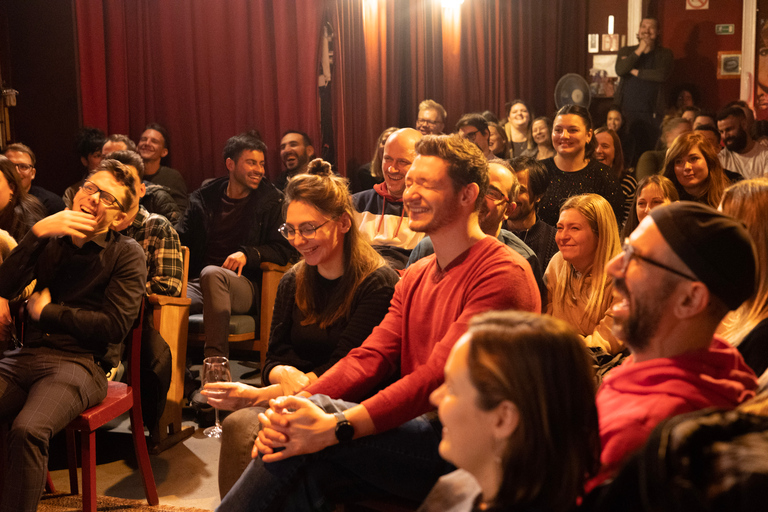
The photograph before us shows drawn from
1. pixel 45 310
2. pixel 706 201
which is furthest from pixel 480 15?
pixel 45 310

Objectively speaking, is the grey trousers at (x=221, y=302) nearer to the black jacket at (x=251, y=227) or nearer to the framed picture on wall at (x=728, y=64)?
the black jacket at (x=251, y=227)

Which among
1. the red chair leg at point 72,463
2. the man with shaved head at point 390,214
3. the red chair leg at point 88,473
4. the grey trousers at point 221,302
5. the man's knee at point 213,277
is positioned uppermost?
the man with shaved head at point 390,214

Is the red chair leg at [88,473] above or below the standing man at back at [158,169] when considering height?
below

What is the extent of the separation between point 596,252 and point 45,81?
4.25 m

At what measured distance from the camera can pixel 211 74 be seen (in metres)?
5.31

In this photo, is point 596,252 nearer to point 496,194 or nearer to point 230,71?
point 496,194

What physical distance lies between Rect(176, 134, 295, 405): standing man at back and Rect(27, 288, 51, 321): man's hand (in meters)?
1.38

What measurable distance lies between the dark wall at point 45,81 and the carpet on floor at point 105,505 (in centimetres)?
303

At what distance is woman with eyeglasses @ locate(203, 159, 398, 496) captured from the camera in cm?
214

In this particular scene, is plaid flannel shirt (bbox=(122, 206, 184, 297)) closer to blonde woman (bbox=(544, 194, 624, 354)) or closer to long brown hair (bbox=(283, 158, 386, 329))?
long brown hair (bbox=(283, 158, 386, 329))

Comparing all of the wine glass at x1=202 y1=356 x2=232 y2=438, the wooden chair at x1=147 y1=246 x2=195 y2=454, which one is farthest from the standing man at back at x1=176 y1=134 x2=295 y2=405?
the wine glass at x1=202 y1=356 x2=232 y2=438

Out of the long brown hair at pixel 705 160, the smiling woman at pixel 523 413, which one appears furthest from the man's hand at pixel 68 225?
the long brown hair at pixel 705 160

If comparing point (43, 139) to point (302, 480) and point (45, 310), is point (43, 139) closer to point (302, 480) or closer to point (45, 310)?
point (45, 310)

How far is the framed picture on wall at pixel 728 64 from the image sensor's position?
6.97m
